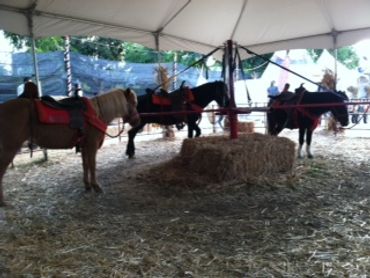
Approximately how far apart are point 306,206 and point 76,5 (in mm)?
5276

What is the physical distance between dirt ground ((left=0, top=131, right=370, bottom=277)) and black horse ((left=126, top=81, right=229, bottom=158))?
6.88 feet

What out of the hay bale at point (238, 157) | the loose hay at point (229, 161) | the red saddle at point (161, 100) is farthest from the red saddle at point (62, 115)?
the red saddle at point (161, 100)

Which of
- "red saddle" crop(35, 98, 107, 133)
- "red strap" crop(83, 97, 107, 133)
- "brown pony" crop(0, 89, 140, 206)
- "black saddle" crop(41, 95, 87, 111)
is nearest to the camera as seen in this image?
"brown pony" crop(0, 89, 140, 206)

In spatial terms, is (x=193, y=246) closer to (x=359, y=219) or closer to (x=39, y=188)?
(x=359, y=219)

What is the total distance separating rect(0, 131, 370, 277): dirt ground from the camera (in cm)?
263

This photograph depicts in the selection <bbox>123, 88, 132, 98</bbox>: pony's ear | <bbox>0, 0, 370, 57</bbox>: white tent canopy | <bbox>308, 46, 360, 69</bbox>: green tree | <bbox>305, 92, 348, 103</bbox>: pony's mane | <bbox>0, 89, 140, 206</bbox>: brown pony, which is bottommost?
<bbox>0, 89, 140, 206</bbox>: brown pony

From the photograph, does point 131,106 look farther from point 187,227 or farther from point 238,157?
point 187,227

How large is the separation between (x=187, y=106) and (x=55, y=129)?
3828 mm

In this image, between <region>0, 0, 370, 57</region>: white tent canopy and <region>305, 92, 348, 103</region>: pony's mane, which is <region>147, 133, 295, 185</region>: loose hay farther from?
<region>0, 0, 370, 57</region>: white tent canopy

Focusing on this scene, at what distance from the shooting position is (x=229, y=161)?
4.89 meters

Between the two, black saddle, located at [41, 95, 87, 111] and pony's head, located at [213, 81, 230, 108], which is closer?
black saddle, located at [41, 95, 87, 111]

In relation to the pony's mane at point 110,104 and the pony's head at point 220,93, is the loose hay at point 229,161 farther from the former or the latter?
the pony's head at point 220,93

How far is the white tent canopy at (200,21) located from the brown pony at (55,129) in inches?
102

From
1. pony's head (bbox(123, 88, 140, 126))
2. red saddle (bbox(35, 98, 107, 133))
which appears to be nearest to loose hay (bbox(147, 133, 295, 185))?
pony's head (bbox(123, 88, 140, 126))
